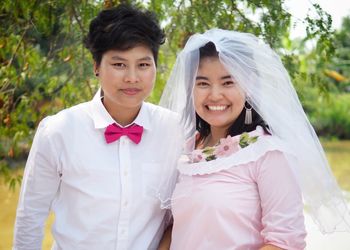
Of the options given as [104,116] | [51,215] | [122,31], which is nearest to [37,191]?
[104,116]

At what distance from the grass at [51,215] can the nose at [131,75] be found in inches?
100

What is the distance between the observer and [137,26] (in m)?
2.13

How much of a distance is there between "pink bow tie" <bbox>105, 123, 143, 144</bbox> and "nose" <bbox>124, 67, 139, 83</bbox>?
22 cm

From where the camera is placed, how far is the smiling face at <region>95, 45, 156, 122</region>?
2105 mm

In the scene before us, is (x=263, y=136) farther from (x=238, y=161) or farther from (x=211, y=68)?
(x=211, y=68)

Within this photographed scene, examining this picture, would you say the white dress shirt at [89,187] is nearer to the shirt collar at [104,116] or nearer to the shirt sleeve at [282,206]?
the shirt collar at [104,116]

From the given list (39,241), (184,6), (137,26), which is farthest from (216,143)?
(184,6)

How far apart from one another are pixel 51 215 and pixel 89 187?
5349 mm

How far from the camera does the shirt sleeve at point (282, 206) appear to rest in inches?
72.7

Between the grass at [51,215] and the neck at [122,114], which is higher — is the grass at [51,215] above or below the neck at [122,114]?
below

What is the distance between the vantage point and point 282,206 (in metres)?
1.85

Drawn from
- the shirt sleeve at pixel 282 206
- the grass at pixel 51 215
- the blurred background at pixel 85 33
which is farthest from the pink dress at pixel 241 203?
the grass at pixel 51 215

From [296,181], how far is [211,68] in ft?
1.87

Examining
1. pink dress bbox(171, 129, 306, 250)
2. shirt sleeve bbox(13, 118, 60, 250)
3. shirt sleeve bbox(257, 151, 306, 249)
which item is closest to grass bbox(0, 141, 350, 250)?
shirt sleeve bbox(13, 118, 60, 250)
